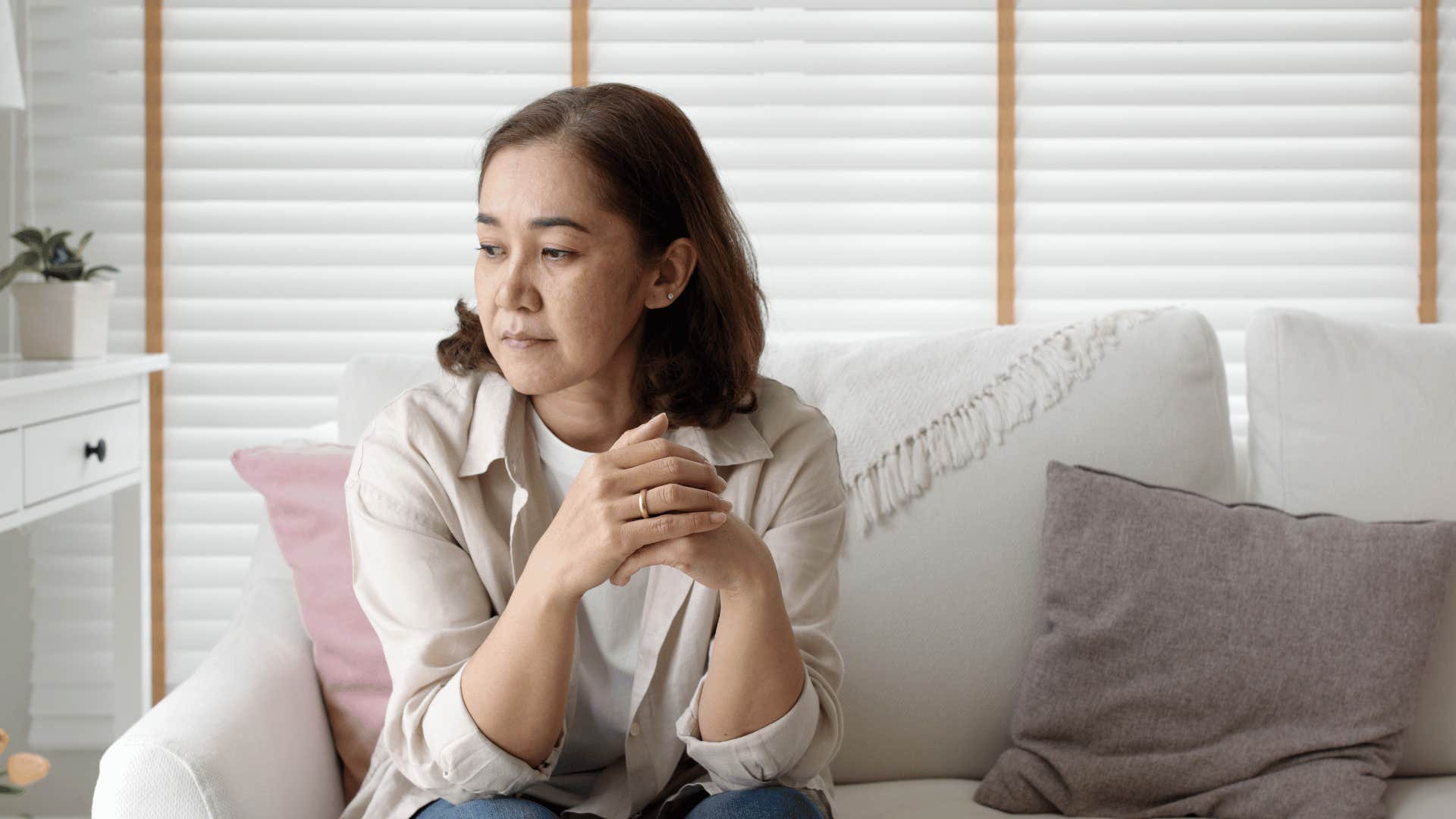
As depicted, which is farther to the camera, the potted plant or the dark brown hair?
the potted plant

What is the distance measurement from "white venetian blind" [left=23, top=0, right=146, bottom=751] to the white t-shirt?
1664 millimetres

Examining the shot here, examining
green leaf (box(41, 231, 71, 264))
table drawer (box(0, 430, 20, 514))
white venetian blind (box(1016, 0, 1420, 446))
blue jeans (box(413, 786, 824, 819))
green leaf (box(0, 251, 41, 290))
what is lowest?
blue jeans (box(413, 786, 824, 819))

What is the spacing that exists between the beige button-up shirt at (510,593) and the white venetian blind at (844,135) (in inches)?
52.0

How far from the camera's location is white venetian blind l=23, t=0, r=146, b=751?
2504 millimetres

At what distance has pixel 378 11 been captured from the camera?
2.55m

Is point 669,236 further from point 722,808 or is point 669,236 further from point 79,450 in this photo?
point 79,450

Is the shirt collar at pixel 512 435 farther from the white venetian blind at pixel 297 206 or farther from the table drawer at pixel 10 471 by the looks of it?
the white venetian blind at pixel 297 206

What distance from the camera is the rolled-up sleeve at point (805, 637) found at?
1.14 metres

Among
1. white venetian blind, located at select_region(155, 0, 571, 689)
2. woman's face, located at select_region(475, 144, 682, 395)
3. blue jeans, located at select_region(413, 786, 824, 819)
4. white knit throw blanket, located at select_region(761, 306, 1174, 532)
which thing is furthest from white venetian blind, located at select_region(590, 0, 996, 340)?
blue jeans, located at select_region(413, 786, 824, 819)

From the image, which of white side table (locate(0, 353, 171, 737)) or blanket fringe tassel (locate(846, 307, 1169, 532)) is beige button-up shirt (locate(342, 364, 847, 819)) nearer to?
blanket fringe tassel (locate(846, 307, 1169, 532))

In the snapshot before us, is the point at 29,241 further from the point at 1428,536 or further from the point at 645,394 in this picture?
the point at 1428,536

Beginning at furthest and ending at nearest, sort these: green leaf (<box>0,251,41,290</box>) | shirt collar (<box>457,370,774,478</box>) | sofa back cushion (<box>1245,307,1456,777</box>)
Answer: green leaf (<box>0,251,41,290</box>)
sofa back cushion (<box>1245,307,1456,777</box>)
shirt collar (<box>457,370,774,478</box>)

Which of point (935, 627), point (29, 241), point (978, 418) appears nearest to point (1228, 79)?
point (978, 418)

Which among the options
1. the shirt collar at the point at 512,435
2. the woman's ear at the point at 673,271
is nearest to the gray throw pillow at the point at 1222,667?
the shirt collar at the point at 512,435
